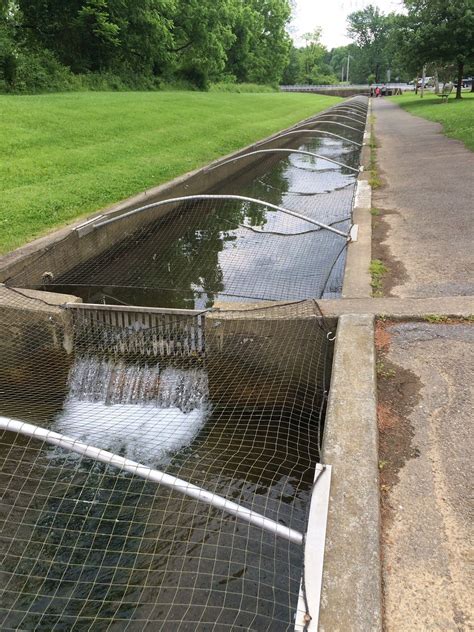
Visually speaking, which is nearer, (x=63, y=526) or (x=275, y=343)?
(x=63, y=526)

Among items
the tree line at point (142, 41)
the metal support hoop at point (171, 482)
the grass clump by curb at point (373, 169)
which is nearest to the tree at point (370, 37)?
the tree line at point (142, 41)

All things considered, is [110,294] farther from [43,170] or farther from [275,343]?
[43,170]

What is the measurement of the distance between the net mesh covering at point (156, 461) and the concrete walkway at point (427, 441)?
69 cm

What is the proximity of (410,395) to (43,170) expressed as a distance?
8327 millimetres

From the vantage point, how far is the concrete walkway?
6.69 ft

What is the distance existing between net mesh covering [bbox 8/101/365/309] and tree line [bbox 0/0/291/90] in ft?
61.0

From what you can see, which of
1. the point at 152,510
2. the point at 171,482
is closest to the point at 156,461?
the point at 152,510

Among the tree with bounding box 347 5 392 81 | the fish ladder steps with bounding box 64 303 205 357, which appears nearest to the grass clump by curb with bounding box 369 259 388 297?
the fish ladder steps with bounding box 64 303 205 357

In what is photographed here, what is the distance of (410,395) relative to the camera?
10.8 feet

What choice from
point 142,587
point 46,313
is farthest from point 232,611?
point 46,313

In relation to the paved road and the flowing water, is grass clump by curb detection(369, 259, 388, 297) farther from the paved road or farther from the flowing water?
the flowing water

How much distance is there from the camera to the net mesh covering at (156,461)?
277 cm

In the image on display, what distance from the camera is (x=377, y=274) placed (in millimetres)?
5367

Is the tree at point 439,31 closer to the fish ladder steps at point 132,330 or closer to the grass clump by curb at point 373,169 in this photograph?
the grass clump by curb at point 373,169
